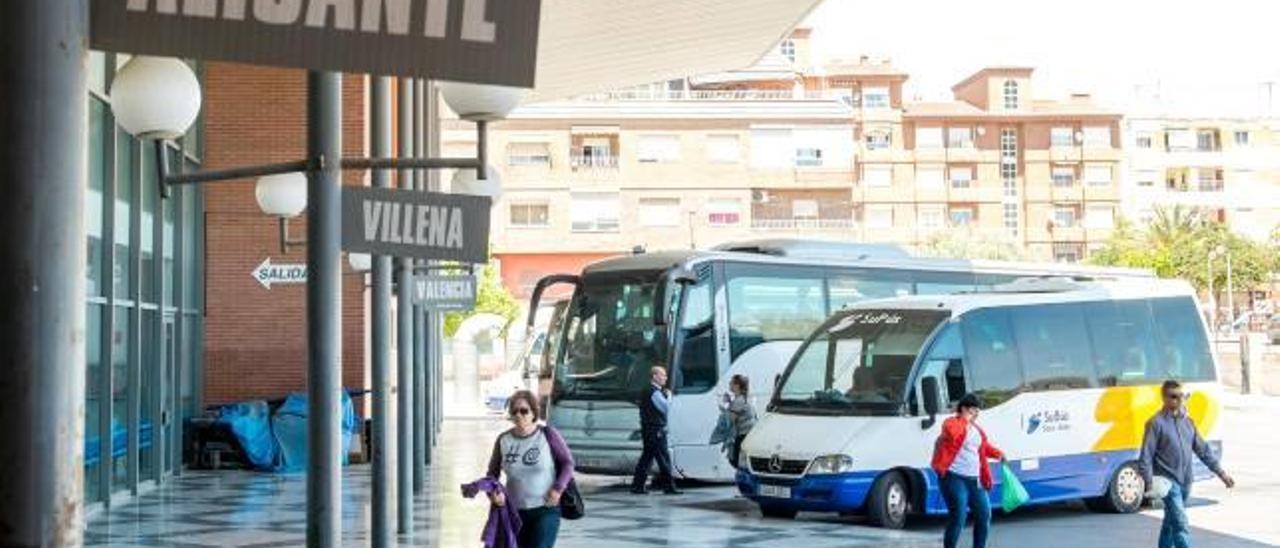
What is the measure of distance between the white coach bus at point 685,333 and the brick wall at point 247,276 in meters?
3.82

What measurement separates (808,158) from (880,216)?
10931mm

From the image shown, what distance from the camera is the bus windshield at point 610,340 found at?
20.8m

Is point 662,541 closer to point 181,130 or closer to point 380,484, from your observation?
point 380,484

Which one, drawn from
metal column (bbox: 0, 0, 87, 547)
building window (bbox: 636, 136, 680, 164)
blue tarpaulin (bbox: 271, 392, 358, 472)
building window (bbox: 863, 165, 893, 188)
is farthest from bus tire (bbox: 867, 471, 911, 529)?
building window (bbox: 863, 165, 893, 188)

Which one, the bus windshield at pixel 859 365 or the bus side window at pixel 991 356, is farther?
the bus side window at pixel 991 356

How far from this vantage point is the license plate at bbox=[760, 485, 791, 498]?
53.4 feet

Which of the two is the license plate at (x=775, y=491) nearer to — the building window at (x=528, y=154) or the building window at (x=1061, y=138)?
the building window at (x=528, y=154)

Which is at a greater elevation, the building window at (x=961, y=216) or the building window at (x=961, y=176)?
the building window at (x=961, y=176)

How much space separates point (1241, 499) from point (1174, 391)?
26.2 ft

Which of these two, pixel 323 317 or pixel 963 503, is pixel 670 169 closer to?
pixel 963 503

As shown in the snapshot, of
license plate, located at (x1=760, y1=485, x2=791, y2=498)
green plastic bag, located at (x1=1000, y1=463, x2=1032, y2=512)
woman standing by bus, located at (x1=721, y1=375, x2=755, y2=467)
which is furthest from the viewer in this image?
woman standing by bus, located at (x1=721, y1=375, x2=755, y2=467)

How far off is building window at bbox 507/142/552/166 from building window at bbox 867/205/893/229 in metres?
19.0

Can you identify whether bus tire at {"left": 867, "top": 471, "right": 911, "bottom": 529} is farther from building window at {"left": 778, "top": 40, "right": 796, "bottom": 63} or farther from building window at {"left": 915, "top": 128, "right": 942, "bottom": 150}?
building window at {"left": 915, "top": 128, "right": 942, "bottom": 150}

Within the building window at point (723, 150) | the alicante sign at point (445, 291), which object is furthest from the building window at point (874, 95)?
the alicante sign at point (445, 291)
